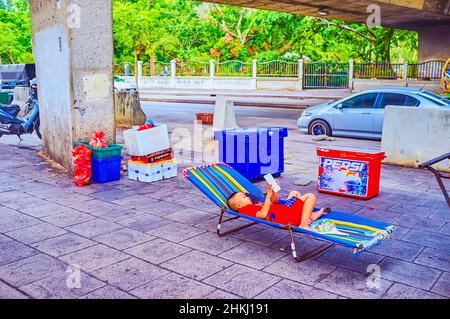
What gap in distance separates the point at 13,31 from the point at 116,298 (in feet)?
159

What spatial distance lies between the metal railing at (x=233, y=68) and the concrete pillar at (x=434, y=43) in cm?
1290

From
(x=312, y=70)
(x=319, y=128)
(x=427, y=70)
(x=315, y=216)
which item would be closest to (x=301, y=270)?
(x=315, y=216)

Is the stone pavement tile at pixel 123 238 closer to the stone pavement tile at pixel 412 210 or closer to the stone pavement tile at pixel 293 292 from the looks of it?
the stone pavement tile at pixel 293 292

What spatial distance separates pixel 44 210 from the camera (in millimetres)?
6430

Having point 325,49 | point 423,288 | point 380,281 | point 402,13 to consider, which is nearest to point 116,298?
point 380,281

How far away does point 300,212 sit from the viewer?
486cm

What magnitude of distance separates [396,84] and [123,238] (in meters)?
26.4

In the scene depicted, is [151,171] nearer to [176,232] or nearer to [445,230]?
[176,232]

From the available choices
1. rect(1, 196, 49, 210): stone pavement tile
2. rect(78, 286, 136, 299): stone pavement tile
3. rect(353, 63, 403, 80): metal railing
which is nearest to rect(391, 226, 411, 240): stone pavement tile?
rect(78, 286, 136, 299): stone pavement tile

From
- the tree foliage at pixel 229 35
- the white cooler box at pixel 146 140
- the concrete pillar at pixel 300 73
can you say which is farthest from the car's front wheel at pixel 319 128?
the tree foliage at pixel 229 35

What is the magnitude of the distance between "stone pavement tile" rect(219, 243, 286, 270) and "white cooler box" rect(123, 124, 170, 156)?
3.44 meters

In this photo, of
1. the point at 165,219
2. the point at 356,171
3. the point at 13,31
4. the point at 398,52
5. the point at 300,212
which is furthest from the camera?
the point at 398,52

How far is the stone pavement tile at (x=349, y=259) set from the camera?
4.62 m

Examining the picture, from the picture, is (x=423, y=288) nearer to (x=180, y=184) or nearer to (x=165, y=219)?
(x=165, y=219)
